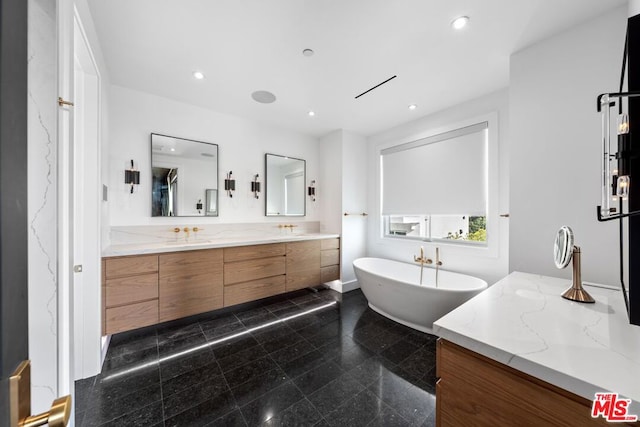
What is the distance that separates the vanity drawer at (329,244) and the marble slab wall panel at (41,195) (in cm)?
280

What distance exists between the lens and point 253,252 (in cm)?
276

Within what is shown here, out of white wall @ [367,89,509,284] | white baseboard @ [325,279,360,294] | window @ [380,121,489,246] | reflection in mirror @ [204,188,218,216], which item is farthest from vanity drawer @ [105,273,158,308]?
window @ [380,121,489,246]

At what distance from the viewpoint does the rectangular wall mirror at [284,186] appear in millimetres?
3486

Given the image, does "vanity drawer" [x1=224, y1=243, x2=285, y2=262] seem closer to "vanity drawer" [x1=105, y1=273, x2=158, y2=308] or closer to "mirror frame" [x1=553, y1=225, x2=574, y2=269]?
"vanity drawer" [x1=105, y1=273, x2=158, y2=308]

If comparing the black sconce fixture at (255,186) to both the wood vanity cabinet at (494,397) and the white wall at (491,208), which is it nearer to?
the white wall at (491,208)

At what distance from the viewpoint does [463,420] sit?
0.79 metres

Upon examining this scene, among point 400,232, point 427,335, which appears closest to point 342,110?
point 400,232

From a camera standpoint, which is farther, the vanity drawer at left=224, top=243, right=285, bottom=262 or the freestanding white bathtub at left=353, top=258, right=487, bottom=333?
the vanity drawer at left=224, top=243, right=285, bottom=262

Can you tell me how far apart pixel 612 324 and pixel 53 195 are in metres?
2.13

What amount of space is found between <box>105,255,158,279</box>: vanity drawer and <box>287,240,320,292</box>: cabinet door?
1.49m

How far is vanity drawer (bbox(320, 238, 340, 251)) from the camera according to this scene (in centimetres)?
342

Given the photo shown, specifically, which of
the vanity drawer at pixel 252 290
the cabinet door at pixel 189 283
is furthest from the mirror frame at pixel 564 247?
the cabinet door at pixel 189 283

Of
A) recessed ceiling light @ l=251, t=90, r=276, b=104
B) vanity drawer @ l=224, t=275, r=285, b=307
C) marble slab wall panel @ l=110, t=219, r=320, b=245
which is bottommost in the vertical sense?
vanity drawer @ l=224, t=275, r=285, b=307

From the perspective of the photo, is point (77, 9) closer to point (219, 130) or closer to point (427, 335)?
point (219, 130)
